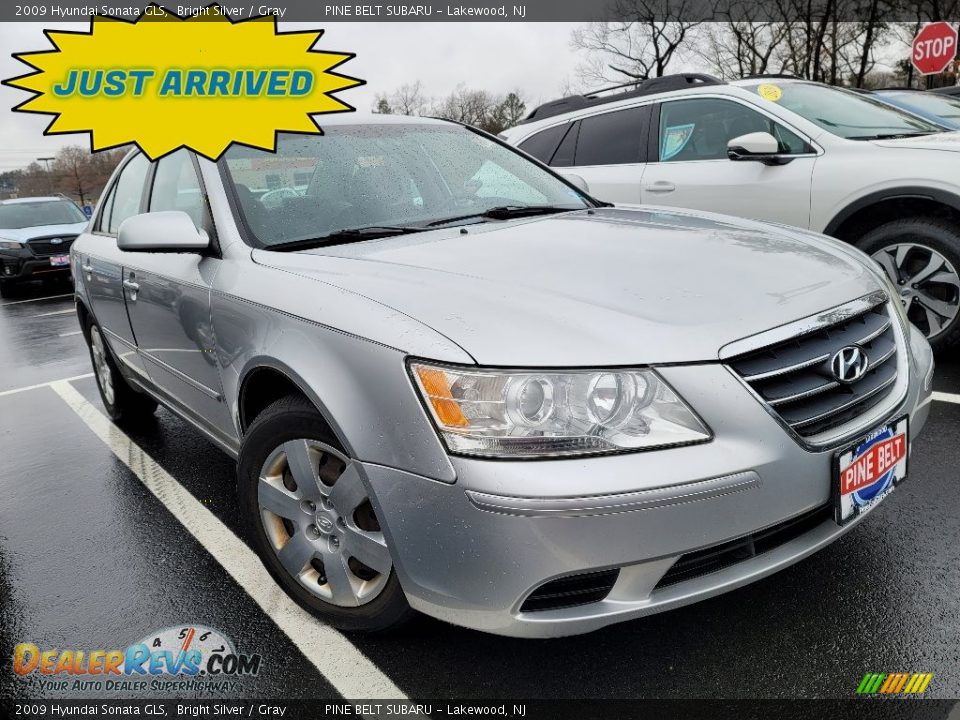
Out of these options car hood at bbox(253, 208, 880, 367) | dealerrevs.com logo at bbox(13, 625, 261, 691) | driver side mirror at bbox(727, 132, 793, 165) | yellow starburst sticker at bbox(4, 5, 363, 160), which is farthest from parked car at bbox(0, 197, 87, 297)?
car hood at bbox(253, 208, 880, 367)

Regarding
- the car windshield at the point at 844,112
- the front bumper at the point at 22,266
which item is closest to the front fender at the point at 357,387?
the car windshield at the point at 844,112

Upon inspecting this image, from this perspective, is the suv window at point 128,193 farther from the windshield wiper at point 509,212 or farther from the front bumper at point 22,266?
the front bumper at point 22,266

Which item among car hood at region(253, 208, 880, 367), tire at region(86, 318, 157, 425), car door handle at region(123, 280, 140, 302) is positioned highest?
car hood at region(253, 208, 880, 367)

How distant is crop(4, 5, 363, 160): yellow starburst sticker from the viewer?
386 centimetres

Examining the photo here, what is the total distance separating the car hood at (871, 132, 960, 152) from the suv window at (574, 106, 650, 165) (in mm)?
1649

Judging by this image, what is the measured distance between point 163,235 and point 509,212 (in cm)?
128

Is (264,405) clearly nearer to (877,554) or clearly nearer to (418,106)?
(877,554)

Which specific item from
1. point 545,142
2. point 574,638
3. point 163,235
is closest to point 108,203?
point 163,235

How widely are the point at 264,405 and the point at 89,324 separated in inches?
104

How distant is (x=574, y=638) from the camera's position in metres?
2.12

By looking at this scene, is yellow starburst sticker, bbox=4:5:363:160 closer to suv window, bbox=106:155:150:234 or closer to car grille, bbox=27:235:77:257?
suv window, bbox=106:155:150:234

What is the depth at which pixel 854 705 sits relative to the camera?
1798 mm

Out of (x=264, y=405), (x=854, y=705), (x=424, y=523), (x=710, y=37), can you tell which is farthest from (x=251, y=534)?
(x=710, y=37)

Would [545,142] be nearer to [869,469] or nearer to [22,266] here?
[869,469]
